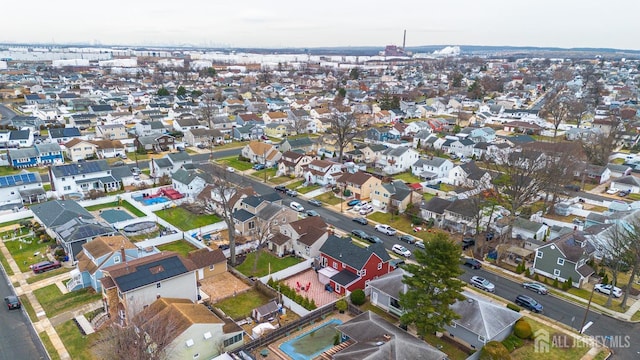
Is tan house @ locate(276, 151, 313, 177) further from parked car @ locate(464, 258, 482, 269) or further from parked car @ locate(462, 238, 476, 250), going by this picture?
parked car @ locate(464, 258, 482, 269)

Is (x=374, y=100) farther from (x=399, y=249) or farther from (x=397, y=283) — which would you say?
(x=397, y=283)

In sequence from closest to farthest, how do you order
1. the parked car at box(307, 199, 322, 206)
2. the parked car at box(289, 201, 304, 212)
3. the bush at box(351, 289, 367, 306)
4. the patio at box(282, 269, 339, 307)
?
the bush at box(351, 289, 367, 306) < the patio at box(282, 269, 339, 307) < the parked car at box(289, 201, 304, 212) < the parked car at box(307, 199, 322, 206)

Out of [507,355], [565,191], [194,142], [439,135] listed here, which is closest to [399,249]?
[507,355]

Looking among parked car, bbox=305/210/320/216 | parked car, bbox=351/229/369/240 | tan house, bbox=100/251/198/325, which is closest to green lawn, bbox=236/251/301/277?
tan house, bbox=100/251/198/325

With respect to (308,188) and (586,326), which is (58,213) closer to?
(308,188)

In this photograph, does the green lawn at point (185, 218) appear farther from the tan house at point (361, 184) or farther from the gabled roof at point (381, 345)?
the gabled roof at point (381, 345)

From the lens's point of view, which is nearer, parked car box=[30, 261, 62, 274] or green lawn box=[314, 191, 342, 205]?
parked car box=[30, 261, 62, 274]
